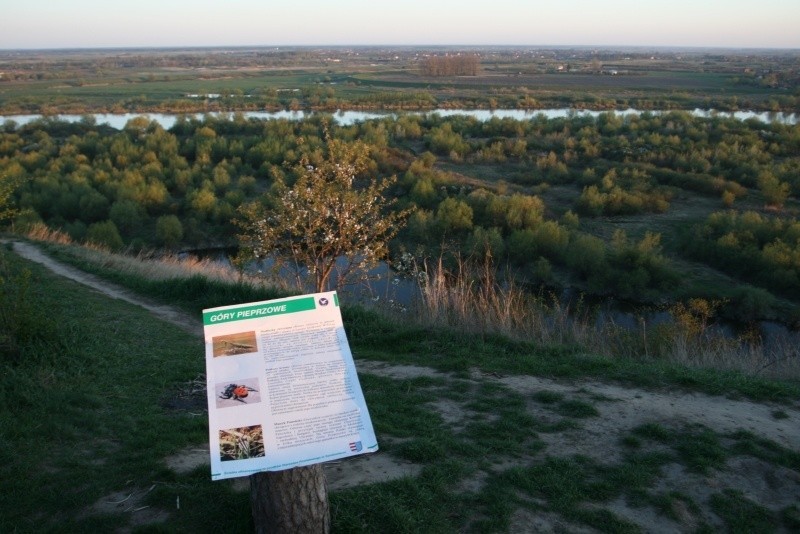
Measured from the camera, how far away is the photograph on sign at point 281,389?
282 cm

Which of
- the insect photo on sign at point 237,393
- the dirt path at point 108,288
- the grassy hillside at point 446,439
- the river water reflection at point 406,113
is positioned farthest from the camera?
the river water reflection at point 406,113

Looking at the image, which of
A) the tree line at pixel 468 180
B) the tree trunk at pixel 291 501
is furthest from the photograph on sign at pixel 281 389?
the tree line at pixel 468 180

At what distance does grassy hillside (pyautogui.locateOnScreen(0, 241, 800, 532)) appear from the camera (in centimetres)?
370

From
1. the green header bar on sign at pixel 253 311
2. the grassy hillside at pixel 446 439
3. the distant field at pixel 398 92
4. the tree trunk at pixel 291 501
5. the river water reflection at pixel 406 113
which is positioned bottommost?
the river water reflection at pixel 406 113

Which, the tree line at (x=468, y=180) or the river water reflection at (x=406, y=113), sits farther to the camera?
the river water reflection at (x=406, y=113)

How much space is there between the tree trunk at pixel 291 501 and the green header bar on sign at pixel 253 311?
2.43ft

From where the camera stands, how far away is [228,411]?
2.90 meters

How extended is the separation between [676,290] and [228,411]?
644 inches

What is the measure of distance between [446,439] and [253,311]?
6.17 ft

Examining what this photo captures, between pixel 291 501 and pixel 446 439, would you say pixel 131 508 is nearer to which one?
pixel 291 501

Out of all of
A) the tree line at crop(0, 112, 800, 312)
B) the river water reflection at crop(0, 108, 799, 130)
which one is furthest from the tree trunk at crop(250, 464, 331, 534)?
the river water reflection at crop(0, 108, 799, 130)

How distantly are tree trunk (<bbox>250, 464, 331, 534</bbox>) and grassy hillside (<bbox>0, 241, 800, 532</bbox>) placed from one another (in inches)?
10.9

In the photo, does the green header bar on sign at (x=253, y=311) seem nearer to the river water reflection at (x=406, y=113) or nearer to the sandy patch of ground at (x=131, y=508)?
the sandy patch of ground at (x=131, y=508)

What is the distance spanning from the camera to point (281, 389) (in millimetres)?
3006
